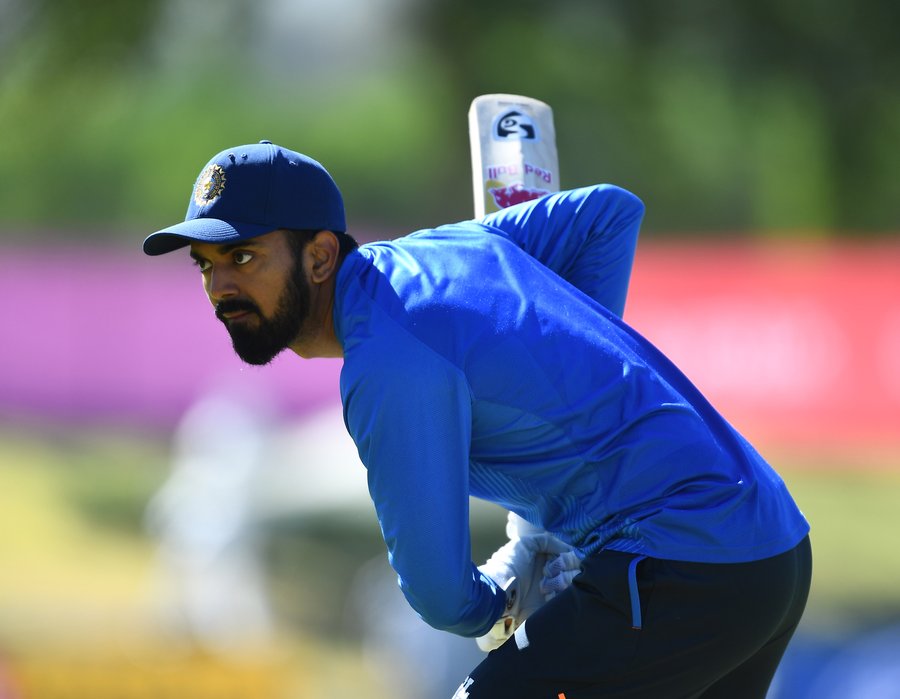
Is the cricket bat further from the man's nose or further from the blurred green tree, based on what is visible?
the blurred green tree

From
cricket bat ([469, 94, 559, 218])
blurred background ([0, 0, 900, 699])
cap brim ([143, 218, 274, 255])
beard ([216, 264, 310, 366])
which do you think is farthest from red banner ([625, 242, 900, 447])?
cap brim ([143, 218, 274, 255])

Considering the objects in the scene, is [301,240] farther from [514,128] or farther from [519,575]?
[514,128]

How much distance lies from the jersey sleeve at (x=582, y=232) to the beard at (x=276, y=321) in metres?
0.52

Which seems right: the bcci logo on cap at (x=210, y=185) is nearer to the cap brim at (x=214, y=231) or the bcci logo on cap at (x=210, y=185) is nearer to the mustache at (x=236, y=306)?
the cap brim at (x=214, y=231)

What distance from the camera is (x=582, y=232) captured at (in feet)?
9.88

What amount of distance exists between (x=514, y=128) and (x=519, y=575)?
4.21ft

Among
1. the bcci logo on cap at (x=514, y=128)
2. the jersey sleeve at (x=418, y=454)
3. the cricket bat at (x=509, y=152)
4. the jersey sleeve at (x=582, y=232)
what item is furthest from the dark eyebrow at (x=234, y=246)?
the bcci logo on cap at (x=514, y=128)

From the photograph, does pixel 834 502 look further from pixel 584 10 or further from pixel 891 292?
pixel 584 10

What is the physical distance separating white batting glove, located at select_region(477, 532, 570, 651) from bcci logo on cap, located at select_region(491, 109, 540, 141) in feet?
3.71

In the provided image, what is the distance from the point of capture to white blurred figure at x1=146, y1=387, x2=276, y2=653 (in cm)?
879

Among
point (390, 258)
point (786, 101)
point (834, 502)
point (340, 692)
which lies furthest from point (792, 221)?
point (390, 258)

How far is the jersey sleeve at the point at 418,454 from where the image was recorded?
8.04 feet

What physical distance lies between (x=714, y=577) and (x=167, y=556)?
8.49 meters

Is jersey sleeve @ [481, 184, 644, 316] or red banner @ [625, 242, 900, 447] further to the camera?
red banner @ [625, 242, 900, 447]
